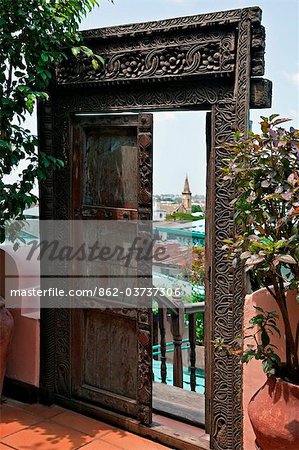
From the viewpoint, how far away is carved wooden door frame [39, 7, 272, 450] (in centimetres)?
249

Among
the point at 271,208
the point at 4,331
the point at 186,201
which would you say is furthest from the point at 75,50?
the point at 4,331

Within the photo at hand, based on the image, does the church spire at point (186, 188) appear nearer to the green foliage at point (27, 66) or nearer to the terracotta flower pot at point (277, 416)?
the green foliage at point (27, 66)

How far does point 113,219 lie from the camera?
304 centimetres

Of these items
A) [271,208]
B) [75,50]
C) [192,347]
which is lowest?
[192,347]

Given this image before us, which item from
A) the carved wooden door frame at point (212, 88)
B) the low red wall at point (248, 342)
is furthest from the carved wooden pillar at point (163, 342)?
the low red wall at point (248, 342)

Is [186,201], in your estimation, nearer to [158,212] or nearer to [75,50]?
[158,212]

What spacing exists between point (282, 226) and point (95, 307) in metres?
1.46

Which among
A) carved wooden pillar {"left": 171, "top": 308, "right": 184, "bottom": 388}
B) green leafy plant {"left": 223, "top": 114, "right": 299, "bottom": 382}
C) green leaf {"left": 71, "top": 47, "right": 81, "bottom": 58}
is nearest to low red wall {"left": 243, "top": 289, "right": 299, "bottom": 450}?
green leafy plant {"left": 223, "top": 114, "right": 299, "bottom": 382}

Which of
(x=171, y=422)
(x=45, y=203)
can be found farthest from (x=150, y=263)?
(x=171, y=422)

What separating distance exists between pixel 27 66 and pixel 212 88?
102 cm

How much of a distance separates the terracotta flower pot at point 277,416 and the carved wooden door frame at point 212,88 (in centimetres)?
43

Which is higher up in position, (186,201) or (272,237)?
(186,201)

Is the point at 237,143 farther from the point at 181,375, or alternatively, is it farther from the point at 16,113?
the point at 181,375

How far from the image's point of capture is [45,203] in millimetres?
3232
